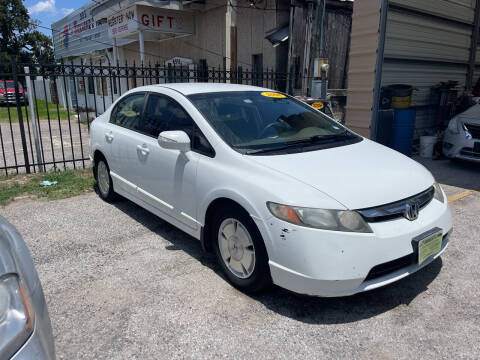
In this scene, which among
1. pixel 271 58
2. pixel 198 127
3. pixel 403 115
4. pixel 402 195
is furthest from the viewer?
pixel 271 58

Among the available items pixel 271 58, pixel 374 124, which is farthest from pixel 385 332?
pixel 271 58

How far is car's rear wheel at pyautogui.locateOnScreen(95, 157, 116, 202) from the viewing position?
502cm

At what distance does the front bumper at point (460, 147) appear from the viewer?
6586 millimetres

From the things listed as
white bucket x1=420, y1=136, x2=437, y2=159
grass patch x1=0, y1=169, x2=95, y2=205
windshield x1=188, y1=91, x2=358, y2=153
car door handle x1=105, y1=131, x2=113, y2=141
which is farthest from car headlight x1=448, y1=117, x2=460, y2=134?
grass patch x1=0, y1=169, x2=95, y2=205

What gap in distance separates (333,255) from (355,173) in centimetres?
72

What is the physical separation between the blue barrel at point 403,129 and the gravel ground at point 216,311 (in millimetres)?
4036

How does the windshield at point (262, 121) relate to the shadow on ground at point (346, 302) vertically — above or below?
above

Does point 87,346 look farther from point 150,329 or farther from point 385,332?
point 385,332

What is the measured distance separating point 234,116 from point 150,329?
1.93m

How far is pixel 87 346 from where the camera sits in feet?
8.13

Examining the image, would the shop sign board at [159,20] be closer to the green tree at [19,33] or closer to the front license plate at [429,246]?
the front license plate at [429,246]

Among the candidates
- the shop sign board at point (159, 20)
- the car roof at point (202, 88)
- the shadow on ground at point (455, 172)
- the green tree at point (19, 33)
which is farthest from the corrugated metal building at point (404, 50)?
the green tree at point (19, 33)

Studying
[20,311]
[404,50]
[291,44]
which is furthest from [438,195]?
[291,44]

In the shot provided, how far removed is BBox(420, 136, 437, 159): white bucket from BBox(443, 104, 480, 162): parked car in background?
78 centimetres
